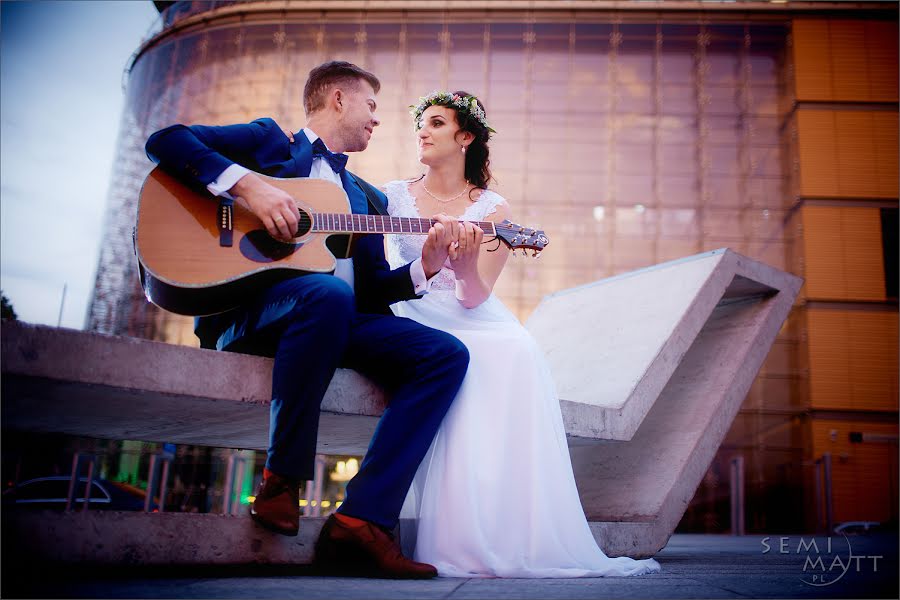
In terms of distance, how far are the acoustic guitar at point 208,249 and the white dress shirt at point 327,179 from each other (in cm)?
7

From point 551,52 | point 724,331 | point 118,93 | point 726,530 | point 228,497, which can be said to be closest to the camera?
point 724,331

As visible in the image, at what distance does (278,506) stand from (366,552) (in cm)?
27

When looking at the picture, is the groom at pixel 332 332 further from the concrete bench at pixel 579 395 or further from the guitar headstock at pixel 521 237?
the guitar headstock at pixel 521 237

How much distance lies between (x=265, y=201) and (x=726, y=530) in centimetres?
1539

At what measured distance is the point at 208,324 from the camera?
2.33 meters

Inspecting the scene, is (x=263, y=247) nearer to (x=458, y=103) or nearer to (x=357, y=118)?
(x=357, y=118)

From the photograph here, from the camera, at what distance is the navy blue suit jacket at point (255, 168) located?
86.5 inches

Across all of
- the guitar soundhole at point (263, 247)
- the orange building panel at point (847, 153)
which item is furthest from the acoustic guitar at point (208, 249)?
the orange building panel at point (847, 153)

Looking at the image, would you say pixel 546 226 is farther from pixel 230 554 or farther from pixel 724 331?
pixel 230 554

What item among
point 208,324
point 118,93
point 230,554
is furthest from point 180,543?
point 118,93

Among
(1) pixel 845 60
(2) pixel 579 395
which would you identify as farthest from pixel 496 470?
(1) pixel 845 60

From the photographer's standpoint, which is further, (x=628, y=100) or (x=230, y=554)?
(x=628, y=100)

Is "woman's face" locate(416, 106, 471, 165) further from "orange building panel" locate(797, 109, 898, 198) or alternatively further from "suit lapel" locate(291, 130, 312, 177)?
"orange building panel" locate(797, 109, 898, 198)

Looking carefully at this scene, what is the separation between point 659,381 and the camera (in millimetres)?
3336
